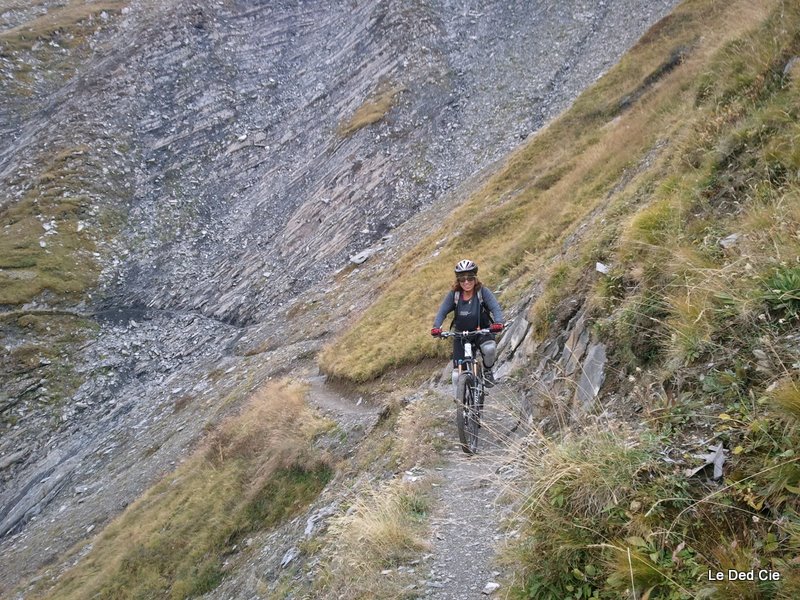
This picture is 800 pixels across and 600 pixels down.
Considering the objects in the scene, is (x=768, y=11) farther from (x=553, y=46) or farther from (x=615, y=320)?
(x=553, y=46)

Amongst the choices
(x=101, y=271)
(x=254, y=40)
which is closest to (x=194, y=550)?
(x=101, y=271)

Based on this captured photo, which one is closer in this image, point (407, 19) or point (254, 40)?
point (407, 19)

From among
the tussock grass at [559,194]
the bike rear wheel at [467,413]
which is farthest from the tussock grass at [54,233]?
the bike rear wheel at [467,413]

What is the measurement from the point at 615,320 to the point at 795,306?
8.74 feet

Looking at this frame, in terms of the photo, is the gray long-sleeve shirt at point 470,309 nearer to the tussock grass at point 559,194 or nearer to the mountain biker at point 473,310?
the mountain biker at point 473,310

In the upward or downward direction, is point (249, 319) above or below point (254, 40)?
below

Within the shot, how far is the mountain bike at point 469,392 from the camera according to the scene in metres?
8.88

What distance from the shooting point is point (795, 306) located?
430 cm

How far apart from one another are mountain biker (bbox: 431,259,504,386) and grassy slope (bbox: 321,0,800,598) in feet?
3.58

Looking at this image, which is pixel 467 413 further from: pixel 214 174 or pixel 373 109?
pixel 214 174

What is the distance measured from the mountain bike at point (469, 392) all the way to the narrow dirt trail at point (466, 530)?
585 mm

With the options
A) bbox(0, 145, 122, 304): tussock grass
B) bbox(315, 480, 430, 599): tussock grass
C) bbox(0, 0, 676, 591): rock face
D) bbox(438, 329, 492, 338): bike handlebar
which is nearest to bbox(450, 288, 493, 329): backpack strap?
bbox(438, 329, 492, 338): bike handlebar

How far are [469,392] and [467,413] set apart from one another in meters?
0.37

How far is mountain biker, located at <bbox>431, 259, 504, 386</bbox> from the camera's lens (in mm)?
9352
